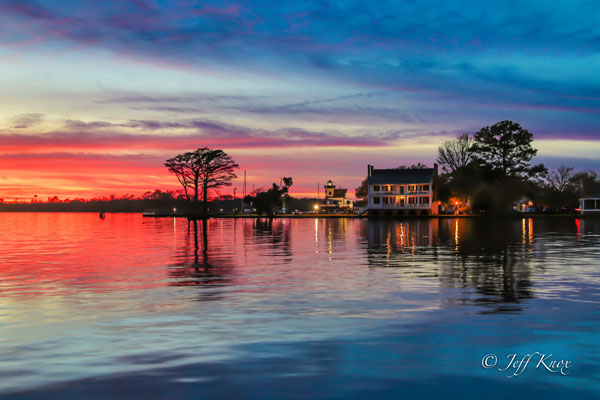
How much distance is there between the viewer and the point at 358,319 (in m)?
12.0

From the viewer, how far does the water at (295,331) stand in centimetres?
766

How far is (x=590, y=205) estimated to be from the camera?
122062 mm

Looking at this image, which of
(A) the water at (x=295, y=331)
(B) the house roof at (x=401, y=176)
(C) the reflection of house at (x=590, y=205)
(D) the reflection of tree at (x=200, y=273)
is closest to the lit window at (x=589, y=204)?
(C) the reflection of house at (x=590, y=205)

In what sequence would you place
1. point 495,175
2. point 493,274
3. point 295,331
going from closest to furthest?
point 295,331
point 493,274
point 495,175

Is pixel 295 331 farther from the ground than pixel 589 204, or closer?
closer

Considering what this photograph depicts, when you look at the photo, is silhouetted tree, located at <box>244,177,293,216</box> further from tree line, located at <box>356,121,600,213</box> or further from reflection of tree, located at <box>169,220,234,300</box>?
reflection of tree, located at <box>169,220,234,300</box>

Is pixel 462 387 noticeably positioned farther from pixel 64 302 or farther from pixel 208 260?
pixel 208 260

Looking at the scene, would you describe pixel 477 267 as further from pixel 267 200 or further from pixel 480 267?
pixel 267 200

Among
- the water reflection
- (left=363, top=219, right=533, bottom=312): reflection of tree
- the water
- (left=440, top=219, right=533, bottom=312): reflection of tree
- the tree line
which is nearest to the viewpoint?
the water

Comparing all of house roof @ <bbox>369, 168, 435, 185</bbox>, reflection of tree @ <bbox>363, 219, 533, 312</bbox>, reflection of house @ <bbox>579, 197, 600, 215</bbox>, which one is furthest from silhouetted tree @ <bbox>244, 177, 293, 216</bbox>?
reflection of tree @ <bbox>363, 219, 533, 312</bbox>

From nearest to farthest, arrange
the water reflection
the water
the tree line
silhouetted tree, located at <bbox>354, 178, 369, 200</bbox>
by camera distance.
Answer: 1. the water
2. the water reflection
3. the tree line
4. silhouetted tree, located at <bbox>354, 178, 369, 200</bbox>

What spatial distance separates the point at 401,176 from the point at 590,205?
1740 inches

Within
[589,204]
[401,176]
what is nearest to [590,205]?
[589,204]

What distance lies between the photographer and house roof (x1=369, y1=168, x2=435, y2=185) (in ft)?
392
